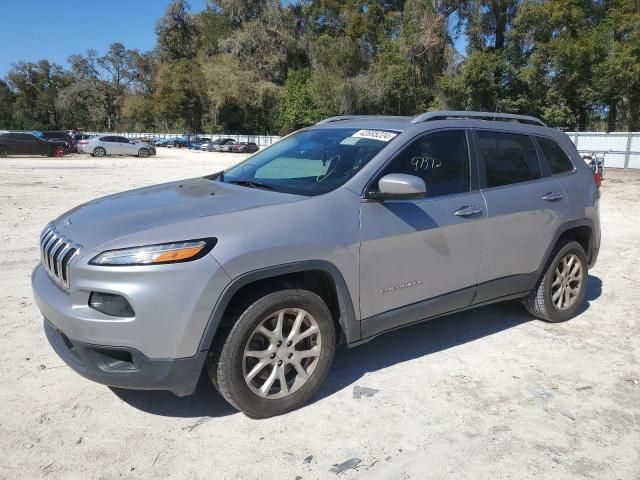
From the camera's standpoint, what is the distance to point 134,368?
112 inches

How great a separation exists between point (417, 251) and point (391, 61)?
4577 cm

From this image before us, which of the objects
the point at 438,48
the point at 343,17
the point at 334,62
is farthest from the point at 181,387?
the point at 343,17

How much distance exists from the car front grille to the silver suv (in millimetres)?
19

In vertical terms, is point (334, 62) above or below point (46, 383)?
above

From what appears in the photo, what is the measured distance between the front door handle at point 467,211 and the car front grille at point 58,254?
2517 mm

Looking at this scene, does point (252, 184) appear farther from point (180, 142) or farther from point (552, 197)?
point (180, 142)

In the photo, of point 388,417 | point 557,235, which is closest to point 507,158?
point 557,235

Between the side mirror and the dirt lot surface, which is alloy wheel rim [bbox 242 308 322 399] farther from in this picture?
the side mirror

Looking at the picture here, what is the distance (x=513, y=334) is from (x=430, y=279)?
1.38 meters

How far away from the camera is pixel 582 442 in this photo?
3113 mm

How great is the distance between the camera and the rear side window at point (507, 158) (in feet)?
14.0

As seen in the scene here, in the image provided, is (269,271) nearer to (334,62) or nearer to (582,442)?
(582,442)

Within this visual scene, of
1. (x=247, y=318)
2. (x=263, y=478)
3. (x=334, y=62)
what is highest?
(x=334, y=62)

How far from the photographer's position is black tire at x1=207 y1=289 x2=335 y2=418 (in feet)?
9.82
